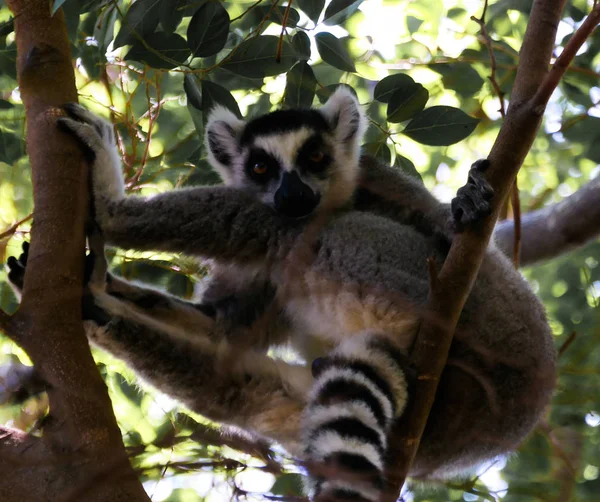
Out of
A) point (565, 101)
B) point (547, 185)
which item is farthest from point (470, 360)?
point (547, 185)

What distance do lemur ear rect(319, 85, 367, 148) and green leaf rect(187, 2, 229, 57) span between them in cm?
91

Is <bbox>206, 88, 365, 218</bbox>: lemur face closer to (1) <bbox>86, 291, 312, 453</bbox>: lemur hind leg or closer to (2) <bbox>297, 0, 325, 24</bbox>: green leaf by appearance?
(2) <bbox>297, 0, 325, 24</bbox>: green leaf

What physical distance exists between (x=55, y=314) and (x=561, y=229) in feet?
9.47

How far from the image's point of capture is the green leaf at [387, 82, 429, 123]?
313cm

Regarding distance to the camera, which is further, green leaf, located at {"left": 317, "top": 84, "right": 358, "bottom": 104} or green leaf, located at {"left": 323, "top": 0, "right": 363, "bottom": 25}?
green leaf, located at {"left": 317, "top": 84, "right": 358, "bottom": 104}

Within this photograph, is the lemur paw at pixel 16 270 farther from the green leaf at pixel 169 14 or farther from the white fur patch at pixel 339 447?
the white fur patch at pixel 339 447

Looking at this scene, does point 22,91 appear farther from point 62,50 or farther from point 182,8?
point 182,8

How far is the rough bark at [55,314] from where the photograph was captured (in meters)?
2.02

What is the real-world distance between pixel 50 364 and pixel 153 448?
0.87 meters

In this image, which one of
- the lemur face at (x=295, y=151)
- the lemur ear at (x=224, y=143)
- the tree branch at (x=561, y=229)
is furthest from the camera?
the tree branch at (x=561, y=229)

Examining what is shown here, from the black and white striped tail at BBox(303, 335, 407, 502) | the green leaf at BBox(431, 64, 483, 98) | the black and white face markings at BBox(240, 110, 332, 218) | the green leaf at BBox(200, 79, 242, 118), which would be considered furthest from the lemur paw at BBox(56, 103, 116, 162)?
the green leaf at BBox(431, 64, 483, 98)

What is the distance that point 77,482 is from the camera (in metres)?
1.99

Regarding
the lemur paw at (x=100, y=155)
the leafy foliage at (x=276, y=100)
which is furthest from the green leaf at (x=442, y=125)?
the lemur paw at (x=100, y=155)

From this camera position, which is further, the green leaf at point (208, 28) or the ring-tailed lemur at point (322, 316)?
the green leaf at point (208, 28)
